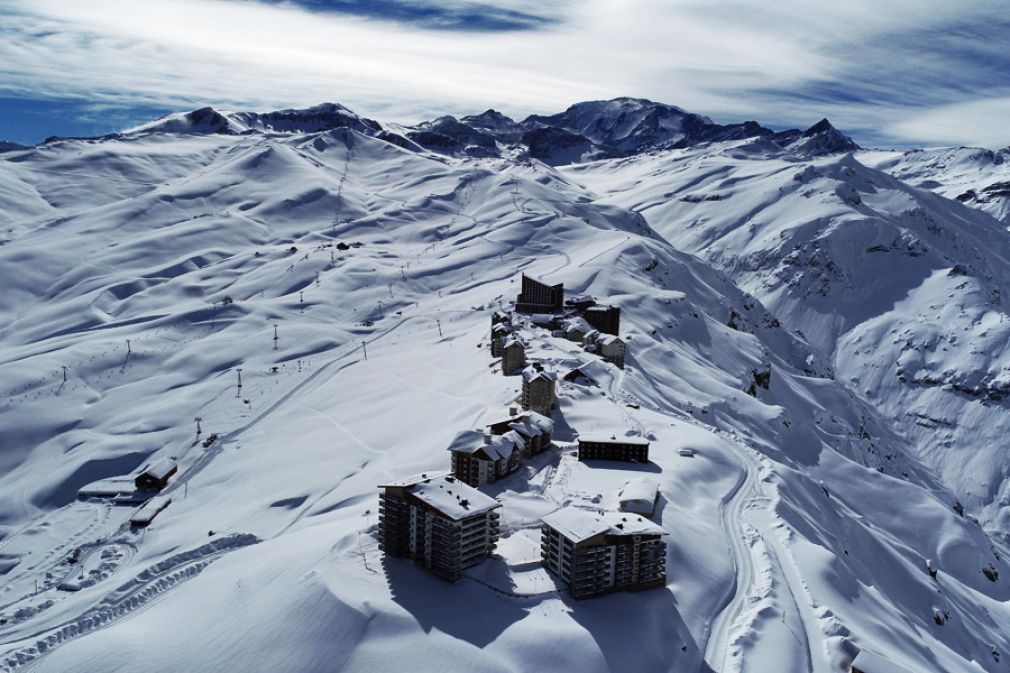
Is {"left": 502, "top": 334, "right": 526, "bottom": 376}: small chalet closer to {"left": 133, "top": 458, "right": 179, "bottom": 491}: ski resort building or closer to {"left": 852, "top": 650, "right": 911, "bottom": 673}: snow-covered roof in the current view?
{"left": 133, "top": 458, "right": 179, "bottom": 491}: ski resort building

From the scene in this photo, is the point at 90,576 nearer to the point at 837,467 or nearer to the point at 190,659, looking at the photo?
the point at 190,659

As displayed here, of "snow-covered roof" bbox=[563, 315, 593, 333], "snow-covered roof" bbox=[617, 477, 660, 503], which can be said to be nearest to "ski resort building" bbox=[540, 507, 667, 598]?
"snow-covered roof" bbox=[617, 477, 660, 503]

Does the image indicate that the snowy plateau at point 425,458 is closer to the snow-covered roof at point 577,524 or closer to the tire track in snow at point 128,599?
the tire track in snow at point 128,599

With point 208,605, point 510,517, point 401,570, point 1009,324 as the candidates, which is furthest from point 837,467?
point 1009,324

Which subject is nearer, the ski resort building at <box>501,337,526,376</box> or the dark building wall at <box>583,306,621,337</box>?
the ski resort building at <box>501,337,526,376</box>

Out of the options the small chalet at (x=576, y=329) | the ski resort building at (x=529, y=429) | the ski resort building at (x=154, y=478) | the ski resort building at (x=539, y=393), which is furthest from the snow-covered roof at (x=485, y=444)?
the small chalet at (x=576, y=329)

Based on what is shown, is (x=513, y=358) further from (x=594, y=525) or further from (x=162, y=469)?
(x=594, y=525)

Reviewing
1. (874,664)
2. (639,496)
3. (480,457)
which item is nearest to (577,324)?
(480,457)
